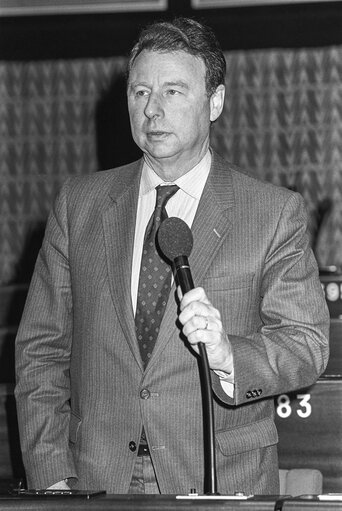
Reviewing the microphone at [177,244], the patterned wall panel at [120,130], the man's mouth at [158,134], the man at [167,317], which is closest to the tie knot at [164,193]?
the man at [167,317]

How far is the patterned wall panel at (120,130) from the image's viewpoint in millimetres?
6844

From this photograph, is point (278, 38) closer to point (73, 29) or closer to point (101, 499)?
point (73, 29)

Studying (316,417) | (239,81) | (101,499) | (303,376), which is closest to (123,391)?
(303,376)

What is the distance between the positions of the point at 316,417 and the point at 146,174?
103cm

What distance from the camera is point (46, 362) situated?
237cm

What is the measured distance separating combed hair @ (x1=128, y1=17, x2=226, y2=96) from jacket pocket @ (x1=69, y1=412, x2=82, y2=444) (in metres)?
0.81

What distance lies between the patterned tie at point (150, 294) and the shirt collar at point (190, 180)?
0.11 meters

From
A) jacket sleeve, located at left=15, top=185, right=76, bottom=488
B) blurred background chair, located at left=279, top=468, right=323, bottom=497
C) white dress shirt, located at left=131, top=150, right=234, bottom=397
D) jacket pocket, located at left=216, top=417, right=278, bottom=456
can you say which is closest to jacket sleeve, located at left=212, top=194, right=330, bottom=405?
jacket pocket, located at left=216, top=417, right=278, bottom=456

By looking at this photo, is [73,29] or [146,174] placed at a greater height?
[73,29]

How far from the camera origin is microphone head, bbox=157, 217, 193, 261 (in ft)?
6.27

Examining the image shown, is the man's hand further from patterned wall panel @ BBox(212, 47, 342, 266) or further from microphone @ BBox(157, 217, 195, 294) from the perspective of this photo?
patterned wall panel @ BBox(212, 47, 342, 266)

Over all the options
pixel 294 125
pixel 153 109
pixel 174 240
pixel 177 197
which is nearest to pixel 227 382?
pixel 174 240

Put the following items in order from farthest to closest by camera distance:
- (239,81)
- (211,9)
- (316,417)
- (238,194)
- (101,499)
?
(239,81)
(211,9)
(316,417)
(238,194)
(101,499)

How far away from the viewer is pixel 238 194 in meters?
2.38
